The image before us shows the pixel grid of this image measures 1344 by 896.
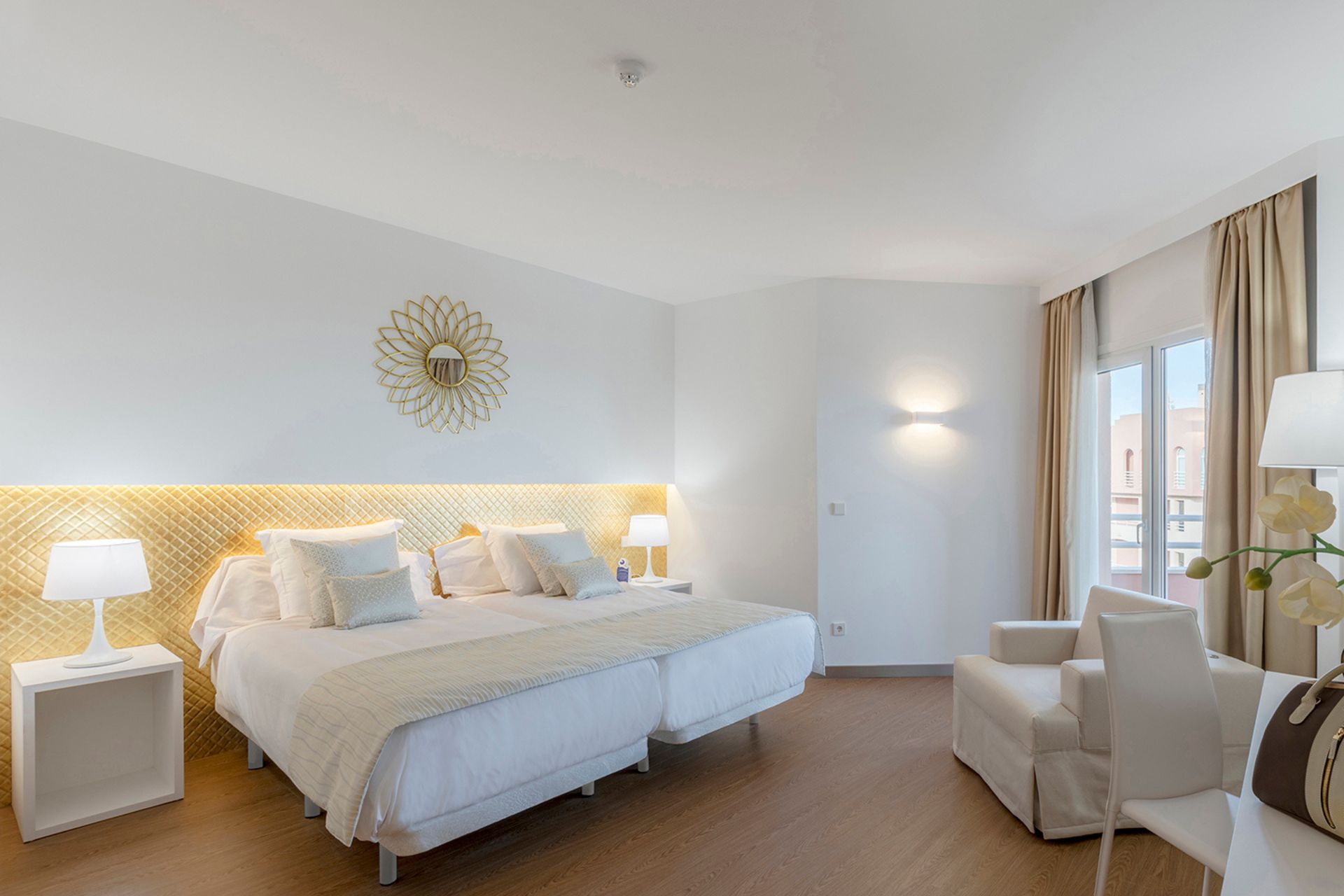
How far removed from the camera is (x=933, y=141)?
123 inches

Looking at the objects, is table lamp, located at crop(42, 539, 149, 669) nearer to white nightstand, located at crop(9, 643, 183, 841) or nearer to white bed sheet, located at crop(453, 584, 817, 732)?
white nightstand, located at crop(9, 643, 183, 841)

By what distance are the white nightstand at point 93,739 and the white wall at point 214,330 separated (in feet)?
2.92

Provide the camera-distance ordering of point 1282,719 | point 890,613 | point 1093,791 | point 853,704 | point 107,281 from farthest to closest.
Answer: point 890,613
point 853,704
point 107,281
point 1093,791
point 1282,719

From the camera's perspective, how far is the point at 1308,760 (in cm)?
124

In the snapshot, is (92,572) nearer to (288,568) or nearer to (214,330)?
(288,568)

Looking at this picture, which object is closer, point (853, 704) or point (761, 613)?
point (761, 613)

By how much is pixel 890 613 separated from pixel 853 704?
2.87ft

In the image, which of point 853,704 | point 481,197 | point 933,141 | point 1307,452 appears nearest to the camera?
point 1307,452

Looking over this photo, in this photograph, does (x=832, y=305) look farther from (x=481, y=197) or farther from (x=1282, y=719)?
(x=1282, y=719)

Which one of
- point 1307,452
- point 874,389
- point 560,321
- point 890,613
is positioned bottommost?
point 890,613

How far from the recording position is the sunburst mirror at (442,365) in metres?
4.45

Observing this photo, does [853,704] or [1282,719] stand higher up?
[1282,719]

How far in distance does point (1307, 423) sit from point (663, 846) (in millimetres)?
2679

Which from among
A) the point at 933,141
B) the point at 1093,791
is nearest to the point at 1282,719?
the point at 1093,791
